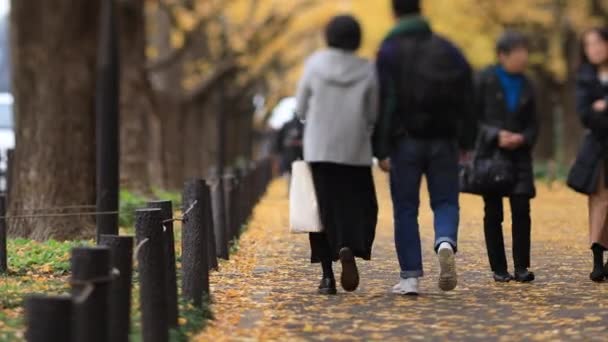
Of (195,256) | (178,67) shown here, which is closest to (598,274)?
(195,256)

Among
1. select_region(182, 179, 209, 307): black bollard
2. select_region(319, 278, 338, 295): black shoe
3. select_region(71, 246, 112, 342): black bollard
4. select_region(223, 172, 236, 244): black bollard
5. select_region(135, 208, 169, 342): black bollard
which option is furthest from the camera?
select_region(223, 172, 236, 244): black bollard

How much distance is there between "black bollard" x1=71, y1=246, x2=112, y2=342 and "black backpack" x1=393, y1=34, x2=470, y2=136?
4.03 m

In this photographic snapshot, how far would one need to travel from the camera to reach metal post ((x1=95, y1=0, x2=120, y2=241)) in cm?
1290

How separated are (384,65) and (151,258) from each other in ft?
8.84

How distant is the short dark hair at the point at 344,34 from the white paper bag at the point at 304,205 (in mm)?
756

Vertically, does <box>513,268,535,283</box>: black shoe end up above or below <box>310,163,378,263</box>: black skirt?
below

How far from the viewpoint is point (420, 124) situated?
902 cm

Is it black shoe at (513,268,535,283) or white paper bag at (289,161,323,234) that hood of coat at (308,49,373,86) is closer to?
white paper bag at (289,161,323,234)

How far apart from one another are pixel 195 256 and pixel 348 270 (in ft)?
3.33

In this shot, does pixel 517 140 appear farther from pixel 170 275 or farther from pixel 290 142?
pixel 290 142

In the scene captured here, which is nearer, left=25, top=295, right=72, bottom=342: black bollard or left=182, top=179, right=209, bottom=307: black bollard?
left=25, top=295, right=72, bottom=342: black bollard

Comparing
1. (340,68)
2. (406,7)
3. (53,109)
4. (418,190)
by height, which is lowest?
Answer: (418,190)


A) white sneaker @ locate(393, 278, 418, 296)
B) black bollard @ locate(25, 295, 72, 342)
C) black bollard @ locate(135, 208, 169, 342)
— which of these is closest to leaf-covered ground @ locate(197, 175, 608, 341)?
white sneaker @ locate(393, 278, 418, 296)

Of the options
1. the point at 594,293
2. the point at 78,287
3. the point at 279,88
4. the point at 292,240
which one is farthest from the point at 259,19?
the point at 78,287
